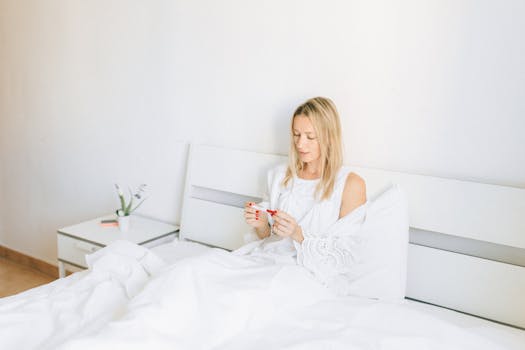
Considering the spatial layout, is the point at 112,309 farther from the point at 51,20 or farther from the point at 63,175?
the point at 51,20

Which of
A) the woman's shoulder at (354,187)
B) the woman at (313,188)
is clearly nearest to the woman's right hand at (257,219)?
the woman at (313,188)

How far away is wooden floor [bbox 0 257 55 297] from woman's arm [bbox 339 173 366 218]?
227cm

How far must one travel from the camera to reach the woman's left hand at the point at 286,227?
5.87 ft

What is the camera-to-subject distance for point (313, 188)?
6.46ft

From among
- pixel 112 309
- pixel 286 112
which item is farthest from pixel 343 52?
pixel 112 309

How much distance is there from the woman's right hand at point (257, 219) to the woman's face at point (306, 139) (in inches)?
11.6

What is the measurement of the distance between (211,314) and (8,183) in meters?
2.78

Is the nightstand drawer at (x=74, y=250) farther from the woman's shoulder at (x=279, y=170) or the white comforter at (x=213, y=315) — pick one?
the woman's shoulder at (x=279, y=170)

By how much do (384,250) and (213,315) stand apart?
0.77 metres

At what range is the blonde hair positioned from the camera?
1899mm

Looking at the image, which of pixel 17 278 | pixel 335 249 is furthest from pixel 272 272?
pixel 17 278

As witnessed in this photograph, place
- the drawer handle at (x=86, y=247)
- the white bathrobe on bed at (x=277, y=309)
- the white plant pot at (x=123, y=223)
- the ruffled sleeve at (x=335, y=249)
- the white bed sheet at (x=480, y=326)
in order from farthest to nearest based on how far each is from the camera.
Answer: the white plant pot at (x=123, y=223)
the drawer handle at (x=86, y=247)
the ruffled sleeve at (x=335, y=249)
the white bed sheet at (x=480, y=326)
the white bathrobe on bed at (x=277, y=309)

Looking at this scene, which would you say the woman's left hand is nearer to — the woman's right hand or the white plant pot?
the woman's right hand

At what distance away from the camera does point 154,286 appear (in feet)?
4.73
